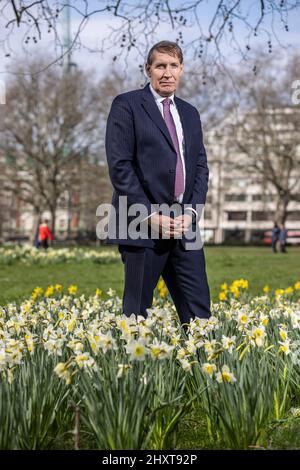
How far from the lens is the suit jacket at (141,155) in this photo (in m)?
3.63

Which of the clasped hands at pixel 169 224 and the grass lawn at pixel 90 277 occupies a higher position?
the clasped hands at pixel 169 224

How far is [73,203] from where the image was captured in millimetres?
44500

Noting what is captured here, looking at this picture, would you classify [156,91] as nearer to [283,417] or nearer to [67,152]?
[283,417]

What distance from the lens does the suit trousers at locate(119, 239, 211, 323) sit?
12.1 ft

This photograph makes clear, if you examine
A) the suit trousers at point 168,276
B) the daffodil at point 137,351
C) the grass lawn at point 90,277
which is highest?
the suit trousers at point 168,276

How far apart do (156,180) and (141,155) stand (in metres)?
0.17

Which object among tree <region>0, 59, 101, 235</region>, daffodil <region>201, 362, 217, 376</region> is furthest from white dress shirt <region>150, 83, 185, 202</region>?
tree <region>0, 59, 101, 235</region>

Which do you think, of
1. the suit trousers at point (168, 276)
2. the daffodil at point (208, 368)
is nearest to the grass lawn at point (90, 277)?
the suit trousers at point (168, 276)

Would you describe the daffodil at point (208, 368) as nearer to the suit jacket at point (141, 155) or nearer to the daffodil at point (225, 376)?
the daffodil at point (225, 376)

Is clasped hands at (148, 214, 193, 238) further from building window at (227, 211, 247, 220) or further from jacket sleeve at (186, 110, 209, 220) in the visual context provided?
building window at (227, 211, 247, 220)

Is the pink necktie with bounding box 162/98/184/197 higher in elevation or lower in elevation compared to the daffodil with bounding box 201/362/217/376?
Answer: higher

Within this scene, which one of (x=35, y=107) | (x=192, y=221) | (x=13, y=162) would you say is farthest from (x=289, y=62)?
(x=192, y=221)

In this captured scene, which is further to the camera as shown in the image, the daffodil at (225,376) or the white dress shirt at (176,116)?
the white dress shirt at (176,116)

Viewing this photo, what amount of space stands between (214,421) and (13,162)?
3622cm
